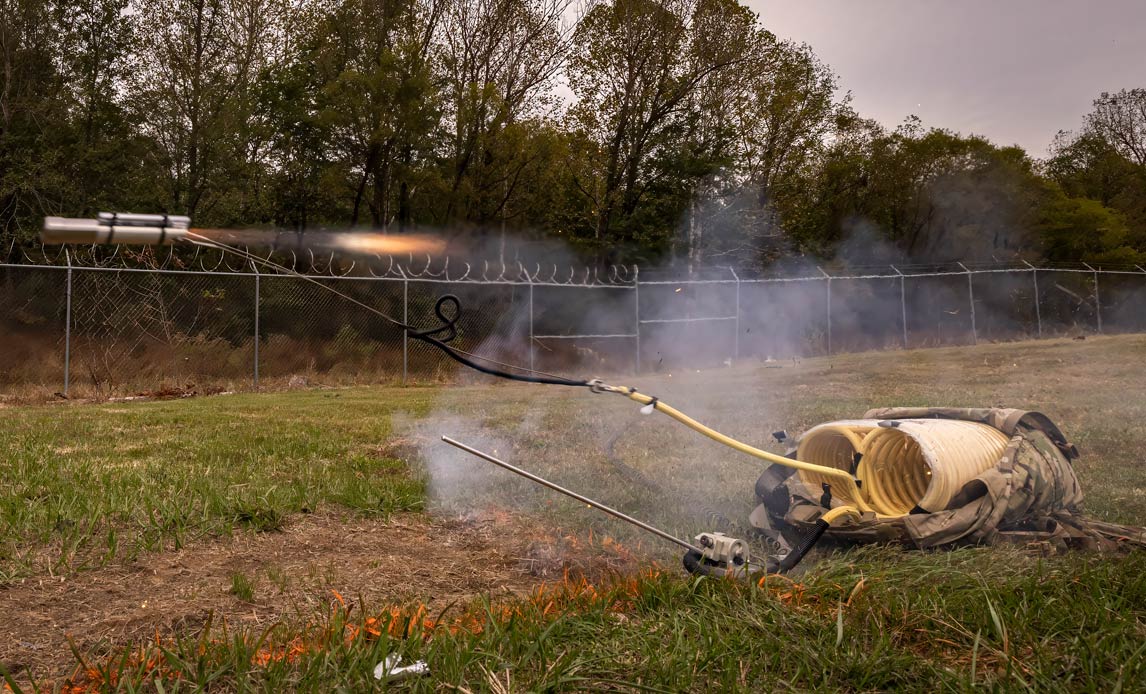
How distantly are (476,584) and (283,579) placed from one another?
0.73m

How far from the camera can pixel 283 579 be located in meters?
→ 3.16

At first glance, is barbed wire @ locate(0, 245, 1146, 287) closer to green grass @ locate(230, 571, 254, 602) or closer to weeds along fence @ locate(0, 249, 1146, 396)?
weeds along fence @ locate(0, 249, 1146, 396)

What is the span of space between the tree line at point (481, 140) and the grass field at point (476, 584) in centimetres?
1240

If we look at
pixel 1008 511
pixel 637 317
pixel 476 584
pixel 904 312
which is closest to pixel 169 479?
pixel 476 584

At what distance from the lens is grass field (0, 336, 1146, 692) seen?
2.26 meters

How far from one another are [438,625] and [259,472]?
9.03 ft

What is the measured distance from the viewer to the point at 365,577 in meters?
3.24

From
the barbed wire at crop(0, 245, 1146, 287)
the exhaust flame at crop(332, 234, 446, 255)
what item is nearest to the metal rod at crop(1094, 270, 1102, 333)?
the barbed wire at crop(0, 245, 1146, 287)

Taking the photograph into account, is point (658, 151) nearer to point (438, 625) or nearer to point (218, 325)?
point (218, 325)

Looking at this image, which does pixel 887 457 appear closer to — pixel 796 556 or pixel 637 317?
pixel 796 556

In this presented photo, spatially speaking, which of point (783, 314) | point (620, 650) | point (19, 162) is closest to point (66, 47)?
point (19, 162)

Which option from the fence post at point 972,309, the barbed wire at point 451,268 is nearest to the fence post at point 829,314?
the barbed wire at point 451,268

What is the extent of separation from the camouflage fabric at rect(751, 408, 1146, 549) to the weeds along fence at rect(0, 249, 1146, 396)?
819 centimetres

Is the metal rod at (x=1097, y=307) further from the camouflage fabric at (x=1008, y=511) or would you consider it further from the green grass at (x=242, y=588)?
the green grass at (x=242, y=588)
